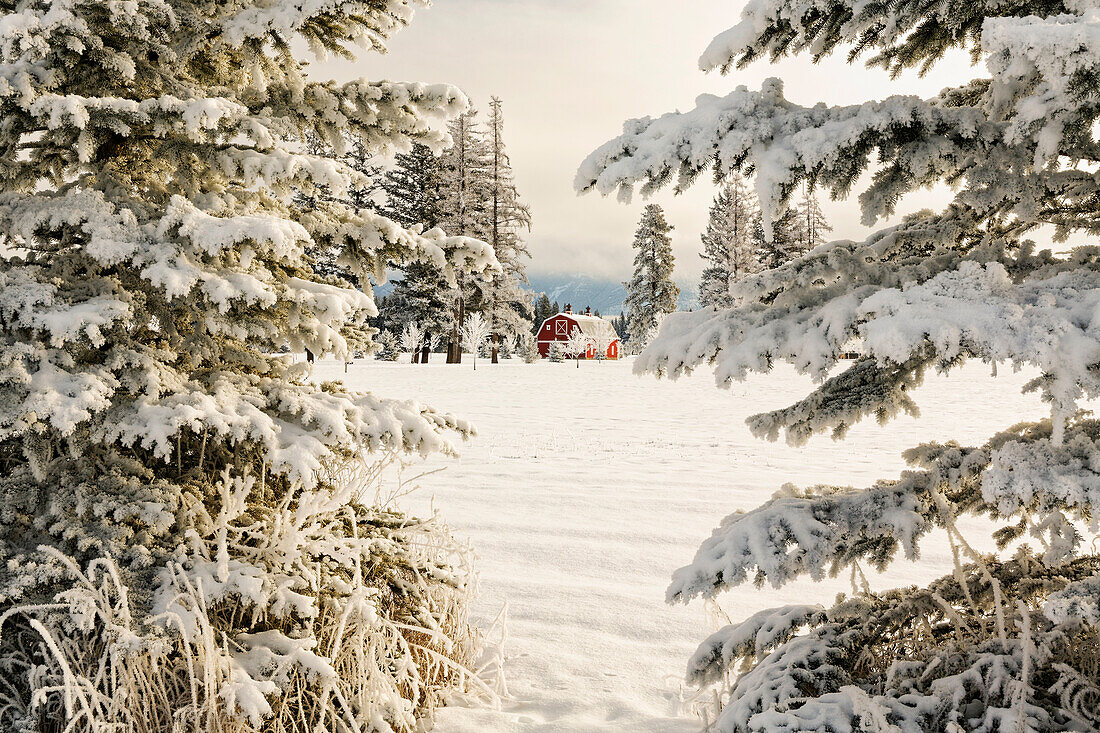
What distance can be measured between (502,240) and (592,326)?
974 inches

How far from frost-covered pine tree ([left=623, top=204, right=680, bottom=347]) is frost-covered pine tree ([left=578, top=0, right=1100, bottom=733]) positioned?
4448cm

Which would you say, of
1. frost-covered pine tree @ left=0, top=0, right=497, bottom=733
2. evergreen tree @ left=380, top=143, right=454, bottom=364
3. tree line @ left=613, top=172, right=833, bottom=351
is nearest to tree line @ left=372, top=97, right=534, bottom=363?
evergreen tree @ left=380, top=143, right=454, bottom=364

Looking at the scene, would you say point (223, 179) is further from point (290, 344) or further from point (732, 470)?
point (732, 470)

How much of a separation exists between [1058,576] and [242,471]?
10.7 ft

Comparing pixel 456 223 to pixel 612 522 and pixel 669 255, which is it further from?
pixel 612 522

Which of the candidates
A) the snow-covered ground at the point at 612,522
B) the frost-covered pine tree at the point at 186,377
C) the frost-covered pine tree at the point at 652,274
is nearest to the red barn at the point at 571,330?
the frost-covered pine tree at the point at 652,274

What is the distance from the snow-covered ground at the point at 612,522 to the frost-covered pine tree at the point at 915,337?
51.2 inches

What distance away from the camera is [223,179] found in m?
3.19

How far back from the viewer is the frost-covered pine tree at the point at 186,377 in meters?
2.52

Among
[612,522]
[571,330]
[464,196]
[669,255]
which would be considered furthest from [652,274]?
[612,522]

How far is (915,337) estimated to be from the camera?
1631 millimetres

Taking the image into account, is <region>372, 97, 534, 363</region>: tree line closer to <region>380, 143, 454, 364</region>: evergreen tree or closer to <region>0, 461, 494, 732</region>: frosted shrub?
<region>380, 143, 454, 364</region>: evergreen tree

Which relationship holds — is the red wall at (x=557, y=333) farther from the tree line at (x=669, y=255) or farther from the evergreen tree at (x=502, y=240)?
the evergreen tree at (x=502, y=240)

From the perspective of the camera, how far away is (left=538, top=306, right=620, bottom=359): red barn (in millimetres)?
56781
